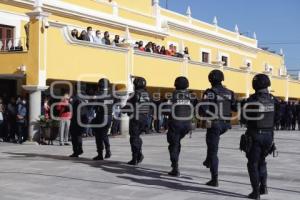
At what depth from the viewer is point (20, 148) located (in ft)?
52.2

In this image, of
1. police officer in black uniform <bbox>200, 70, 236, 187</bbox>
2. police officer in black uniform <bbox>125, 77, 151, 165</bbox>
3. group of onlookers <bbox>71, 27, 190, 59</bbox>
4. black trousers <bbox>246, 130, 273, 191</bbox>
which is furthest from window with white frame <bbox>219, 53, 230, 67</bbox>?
black trousers <bbox>246, 130, 273, 191</bbox>

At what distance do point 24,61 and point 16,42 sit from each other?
329cm

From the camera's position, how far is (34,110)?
58.6 ft

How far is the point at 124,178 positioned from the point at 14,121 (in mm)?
9782

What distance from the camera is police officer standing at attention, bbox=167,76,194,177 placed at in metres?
9.88

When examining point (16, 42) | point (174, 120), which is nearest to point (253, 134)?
point (174, 120)

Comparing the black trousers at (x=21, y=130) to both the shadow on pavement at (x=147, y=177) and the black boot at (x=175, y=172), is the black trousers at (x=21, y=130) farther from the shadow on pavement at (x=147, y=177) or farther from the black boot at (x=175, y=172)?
the black boot at (x=175, y=172)

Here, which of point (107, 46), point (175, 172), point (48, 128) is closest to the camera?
point (175, 172)

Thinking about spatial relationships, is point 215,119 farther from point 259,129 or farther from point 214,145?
point 259,129

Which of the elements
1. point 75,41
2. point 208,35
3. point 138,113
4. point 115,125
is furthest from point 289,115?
point 138,113

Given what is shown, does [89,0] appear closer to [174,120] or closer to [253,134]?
[174,120]

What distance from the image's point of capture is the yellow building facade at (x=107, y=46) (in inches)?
711

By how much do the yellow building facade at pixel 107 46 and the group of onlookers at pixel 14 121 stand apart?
408mm

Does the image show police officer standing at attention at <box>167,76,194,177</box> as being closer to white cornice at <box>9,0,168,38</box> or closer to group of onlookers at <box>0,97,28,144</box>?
group of onlookers at <box>0,97,28,144</box>
